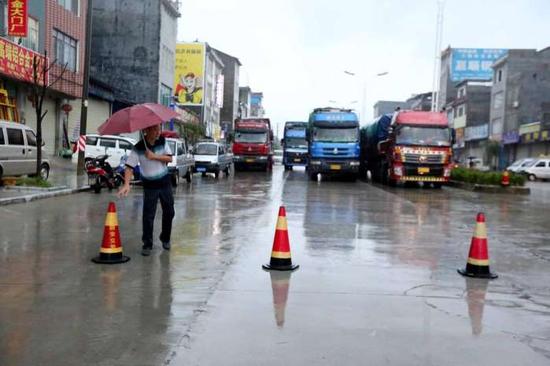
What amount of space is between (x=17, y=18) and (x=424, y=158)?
58.6ft

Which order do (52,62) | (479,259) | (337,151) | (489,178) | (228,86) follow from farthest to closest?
1. (228,86)
2. (52,62)
3. (337,151)
4. (489,178)
5. (479,259)

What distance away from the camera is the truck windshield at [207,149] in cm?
3098

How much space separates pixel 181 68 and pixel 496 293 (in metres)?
67.4

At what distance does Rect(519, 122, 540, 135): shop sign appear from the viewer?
53.6 m

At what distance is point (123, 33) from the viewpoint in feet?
167

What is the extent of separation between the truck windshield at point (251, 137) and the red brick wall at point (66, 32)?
391 inches

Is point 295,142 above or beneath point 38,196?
above

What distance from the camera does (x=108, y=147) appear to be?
2445cm

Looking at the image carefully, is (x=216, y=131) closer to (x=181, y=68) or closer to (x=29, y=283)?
(x=181, y=68)

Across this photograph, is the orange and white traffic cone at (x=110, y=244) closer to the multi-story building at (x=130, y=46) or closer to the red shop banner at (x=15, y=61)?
the red shop banner at (x=15, y=61)

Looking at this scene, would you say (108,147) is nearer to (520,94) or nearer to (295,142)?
(295,142)

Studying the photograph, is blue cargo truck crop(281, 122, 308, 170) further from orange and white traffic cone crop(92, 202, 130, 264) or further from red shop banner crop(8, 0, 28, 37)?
orange and white traffic cone crop(92, 202, 130, 264)

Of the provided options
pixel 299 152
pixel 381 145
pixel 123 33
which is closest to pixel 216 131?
pixel 123 33

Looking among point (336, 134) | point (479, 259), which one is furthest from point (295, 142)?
point (479, 259)
